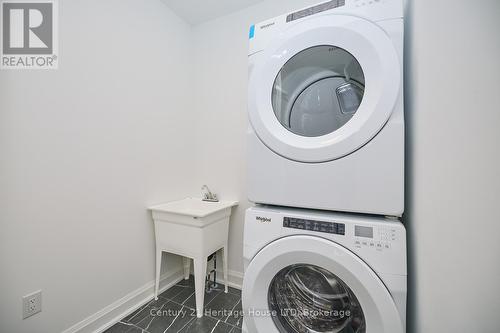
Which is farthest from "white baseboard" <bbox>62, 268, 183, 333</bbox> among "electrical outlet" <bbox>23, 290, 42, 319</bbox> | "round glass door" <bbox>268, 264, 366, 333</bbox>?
"round glass door" <bbox>268, 264, 366, 333</bbox>

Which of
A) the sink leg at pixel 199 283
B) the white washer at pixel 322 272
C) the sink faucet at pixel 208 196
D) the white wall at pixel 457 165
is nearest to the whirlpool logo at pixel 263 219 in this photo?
the white washer at pixel 322 272

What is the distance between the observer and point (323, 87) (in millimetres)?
954

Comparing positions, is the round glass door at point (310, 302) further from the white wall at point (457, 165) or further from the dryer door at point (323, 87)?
the dryer door at point (323, 87)

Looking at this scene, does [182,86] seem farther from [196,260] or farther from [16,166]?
[196,260]

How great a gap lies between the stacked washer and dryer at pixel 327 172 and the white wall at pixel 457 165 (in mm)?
73

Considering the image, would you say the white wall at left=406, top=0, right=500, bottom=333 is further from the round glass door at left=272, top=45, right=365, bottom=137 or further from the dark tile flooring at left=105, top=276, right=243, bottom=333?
the dark tile flooring at left=105, top=276, right=243, bottom=333

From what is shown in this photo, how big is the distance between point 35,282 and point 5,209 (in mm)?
393

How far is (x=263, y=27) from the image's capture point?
958 mm

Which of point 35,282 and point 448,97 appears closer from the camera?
point 448,97

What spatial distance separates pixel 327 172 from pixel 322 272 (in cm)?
43

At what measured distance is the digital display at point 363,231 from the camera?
2.22 feet

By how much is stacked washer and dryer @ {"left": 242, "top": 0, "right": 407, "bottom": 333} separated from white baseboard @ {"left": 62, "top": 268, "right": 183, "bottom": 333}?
3.24 ft

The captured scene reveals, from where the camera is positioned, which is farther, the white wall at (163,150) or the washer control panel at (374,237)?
the washer control panel at (374,237)

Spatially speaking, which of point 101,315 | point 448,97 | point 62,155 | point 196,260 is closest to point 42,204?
point 62,155
